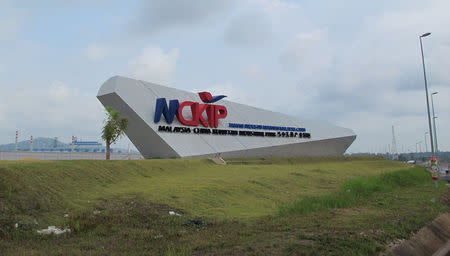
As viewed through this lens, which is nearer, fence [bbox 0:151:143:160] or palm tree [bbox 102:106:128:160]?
palm tree [bbox 102:106:128:160]

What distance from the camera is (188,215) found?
6973mm

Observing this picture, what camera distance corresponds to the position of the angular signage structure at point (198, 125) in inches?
798

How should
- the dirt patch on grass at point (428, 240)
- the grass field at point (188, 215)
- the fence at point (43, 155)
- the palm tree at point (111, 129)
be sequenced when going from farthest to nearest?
the fence at point (43, 155), the palm tree at point (111, 129), the dirt patch on grass at point (428, 240), the grass field at point (188, 215)

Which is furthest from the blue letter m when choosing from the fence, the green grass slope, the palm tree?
the fence

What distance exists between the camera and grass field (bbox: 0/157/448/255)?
4594 mm

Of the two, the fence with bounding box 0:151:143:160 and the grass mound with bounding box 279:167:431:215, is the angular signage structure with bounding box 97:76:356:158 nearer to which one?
the fence with bounding box 0:151:143:160

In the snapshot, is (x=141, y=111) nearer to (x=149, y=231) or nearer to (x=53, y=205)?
(x=53, y=205)

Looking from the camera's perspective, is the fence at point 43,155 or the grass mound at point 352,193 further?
the fence at point 43,155

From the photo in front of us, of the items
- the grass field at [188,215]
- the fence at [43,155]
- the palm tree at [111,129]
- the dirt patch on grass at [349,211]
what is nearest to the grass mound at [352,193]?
the grass field at [188,215]

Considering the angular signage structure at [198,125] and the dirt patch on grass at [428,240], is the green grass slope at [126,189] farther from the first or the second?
the angular signage structure at [198,125]

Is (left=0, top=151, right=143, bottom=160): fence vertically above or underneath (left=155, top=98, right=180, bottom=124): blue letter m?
underneath

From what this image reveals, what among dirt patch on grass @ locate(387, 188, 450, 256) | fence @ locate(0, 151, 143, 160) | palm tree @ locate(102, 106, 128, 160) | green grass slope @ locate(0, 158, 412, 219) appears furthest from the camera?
fence @ locate(0, 151, 143, 160)

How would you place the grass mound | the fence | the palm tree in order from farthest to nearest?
the fence
the palm tree
the grass mound

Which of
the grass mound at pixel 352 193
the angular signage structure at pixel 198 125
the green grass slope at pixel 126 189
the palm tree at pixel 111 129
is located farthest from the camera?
the angular signage structure at pixel 198 125
